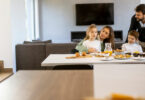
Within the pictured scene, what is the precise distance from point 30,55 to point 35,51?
0.46 feet

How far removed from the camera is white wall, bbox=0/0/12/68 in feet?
18.1

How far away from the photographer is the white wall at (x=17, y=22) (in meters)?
5.66

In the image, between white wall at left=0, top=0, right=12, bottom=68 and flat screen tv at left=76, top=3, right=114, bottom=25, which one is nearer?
white wall at left=0, top=0, right=12, bottom=68

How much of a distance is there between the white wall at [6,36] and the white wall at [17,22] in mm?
95

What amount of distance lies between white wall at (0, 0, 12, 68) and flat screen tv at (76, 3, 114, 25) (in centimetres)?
476

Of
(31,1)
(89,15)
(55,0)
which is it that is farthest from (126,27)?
(31,1)

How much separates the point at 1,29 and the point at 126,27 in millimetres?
5565

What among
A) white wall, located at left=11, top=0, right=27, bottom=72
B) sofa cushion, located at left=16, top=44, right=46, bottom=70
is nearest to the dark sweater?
sofa cushion, located at left=16, top=44, right=46, bottom=70

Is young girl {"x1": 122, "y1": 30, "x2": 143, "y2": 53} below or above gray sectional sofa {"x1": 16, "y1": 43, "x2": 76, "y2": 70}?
above

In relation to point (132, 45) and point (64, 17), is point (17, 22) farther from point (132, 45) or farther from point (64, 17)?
point (64, 17)

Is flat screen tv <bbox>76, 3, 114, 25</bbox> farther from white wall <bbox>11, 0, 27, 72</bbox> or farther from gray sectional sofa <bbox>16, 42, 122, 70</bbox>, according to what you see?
gray sectional sofa <bbox>16, 42, 122, 70</bbox>

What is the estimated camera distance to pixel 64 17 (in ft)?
33.4

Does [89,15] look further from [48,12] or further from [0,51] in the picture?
[0,51]

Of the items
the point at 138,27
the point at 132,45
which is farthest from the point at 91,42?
the point at 138,27
